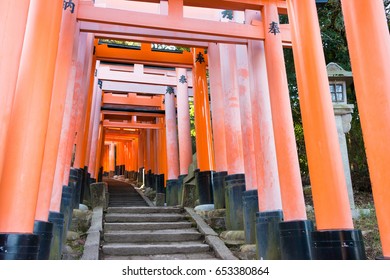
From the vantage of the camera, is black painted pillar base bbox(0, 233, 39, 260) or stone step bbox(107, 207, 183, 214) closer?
black painted pillar base bbox(0, 233, 39, 260)

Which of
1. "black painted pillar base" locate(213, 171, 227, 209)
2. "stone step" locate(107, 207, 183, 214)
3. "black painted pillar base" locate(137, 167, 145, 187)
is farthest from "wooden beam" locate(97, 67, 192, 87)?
"black painted pillar base" locate(137, 167, 145, 187)

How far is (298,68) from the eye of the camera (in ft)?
15.4

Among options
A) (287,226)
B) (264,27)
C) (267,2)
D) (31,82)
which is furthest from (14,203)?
(267,2)

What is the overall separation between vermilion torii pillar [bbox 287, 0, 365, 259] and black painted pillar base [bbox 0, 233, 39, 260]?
10.3ft

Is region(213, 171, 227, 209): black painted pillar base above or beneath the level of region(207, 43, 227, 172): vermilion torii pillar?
beneath

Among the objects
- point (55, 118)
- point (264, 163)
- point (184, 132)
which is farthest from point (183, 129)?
point (55, 118)

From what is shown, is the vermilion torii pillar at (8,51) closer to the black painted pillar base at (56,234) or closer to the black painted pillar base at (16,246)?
the black painted pillar base at (16,246)

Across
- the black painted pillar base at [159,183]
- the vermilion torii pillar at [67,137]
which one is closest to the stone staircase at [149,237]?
the vermilion torii pillar at [67,137]

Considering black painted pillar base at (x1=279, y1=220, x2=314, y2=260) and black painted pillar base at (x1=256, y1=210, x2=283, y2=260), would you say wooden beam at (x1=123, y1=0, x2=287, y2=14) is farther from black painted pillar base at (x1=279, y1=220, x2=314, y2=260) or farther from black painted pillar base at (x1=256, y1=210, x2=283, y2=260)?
black painted pillar base at (x1=279, y1=220, x2=314, y2=260)

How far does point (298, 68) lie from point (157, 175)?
12920 millimetres

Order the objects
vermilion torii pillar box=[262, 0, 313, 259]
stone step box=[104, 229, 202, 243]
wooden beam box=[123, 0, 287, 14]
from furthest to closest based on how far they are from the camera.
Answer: stone step box=[104, 229, 202, 243] → wooden beam box=[123, 0, 287, 14] → vermilion torii pillar box=[262, 0, 313, 259]

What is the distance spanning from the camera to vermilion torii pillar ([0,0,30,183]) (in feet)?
9.57

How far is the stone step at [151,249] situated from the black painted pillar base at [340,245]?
111 inches

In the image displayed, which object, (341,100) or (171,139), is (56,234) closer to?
(341,100)
